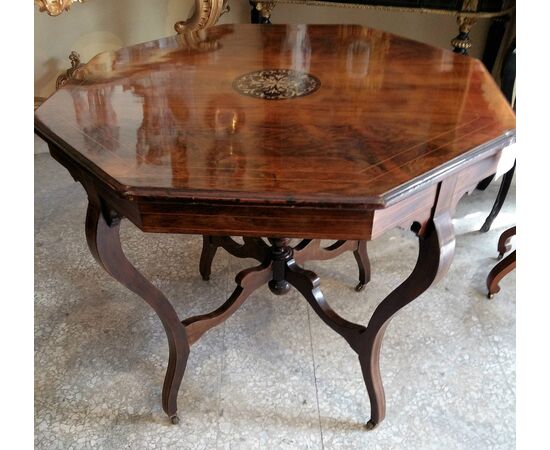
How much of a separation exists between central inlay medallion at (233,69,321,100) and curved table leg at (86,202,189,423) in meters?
0.36

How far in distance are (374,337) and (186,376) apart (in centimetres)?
49

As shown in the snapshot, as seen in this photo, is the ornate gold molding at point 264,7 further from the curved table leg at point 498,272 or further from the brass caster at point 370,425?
the brass caster at point 370,425

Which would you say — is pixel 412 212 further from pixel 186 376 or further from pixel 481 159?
pixel 186 376

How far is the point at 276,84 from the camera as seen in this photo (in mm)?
1010

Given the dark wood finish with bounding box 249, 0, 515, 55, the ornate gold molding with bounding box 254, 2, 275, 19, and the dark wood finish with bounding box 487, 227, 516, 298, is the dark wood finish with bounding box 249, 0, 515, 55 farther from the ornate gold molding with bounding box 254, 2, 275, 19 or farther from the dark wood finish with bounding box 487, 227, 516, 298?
the dark wood finish with bounding box 487, 227, 516, 298

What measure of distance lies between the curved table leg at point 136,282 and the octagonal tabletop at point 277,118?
151 millimetres

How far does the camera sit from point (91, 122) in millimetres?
864

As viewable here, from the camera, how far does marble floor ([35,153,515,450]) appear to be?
1.12 m

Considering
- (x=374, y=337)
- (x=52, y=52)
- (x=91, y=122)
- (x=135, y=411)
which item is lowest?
(x=135, y=411)

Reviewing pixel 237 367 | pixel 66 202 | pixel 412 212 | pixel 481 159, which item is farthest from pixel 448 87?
pixel 66 202

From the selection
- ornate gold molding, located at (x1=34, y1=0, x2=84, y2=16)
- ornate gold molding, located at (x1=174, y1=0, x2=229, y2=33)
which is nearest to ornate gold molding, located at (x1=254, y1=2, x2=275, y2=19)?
ornate gold molding, located at (x1=174, y1=0, x2=229, y2=33)

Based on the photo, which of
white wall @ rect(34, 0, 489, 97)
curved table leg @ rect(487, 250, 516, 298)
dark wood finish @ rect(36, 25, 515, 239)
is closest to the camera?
dark wood finish @ rect(36, 25, 515, 239)

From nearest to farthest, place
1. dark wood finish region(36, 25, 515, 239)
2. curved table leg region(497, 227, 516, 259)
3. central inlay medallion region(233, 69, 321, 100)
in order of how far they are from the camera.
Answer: dark wood finish region(36, 25, 515, 239) < central inlay medallion region(233, 69, 321, 100) < curved table leg region(497, 227, 516, 259)

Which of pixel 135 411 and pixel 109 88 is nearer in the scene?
pixel 109 88
